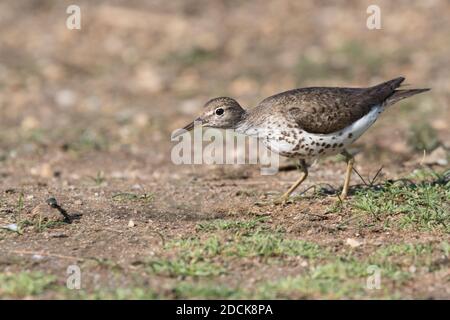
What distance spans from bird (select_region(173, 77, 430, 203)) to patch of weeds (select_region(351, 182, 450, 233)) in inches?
11.2

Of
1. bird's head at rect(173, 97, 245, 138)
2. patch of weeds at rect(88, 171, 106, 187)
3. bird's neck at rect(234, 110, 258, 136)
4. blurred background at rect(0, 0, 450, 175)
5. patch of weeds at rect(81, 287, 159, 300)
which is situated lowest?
patch of weeds at rect(81, 287, 159, 300)

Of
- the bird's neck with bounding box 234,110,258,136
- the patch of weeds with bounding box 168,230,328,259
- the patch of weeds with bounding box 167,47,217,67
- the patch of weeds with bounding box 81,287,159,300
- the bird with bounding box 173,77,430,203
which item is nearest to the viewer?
the patch of weeds with bounding box 81,287,159,300

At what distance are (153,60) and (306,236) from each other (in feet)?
27.3

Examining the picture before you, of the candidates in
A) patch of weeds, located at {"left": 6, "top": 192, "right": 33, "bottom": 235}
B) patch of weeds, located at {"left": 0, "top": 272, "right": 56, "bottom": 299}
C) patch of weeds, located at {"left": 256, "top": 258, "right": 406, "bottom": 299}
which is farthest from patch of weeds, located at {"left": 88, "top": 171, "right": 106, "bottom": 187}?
patch of weeds, located at {"left": 256, "top": 258, "right": 406, "bottom": 299}

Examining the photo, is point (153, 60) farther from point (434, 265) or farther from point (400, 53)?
point (434, 265)

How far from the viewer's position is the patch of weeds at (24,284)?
207 inches

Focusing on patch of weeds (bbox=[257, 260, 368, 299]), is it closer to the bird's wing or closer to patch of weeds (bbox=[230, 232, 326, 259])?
patch of weeds (bbox=[230, 232, 326, 259])

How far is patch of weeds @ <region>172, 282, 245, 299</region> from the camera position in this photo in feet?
17.3

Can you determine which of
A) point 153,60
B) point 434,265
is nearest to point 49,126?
point 153,60

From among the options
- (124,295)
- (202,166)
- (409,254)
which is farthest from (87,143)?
(409,254)

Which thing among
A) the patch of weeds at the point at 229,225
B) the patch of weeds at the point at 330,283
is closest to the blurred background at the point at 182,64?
the patch of weeds at the point at 229,225

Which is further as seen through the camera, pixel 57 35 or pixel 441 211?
pixel 57 35

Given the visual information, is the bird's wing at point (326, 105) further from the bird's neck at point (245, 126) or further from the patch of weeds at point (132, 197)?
the patch of weeds at point (132, 197)

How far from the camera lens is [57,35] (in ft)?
49.6
